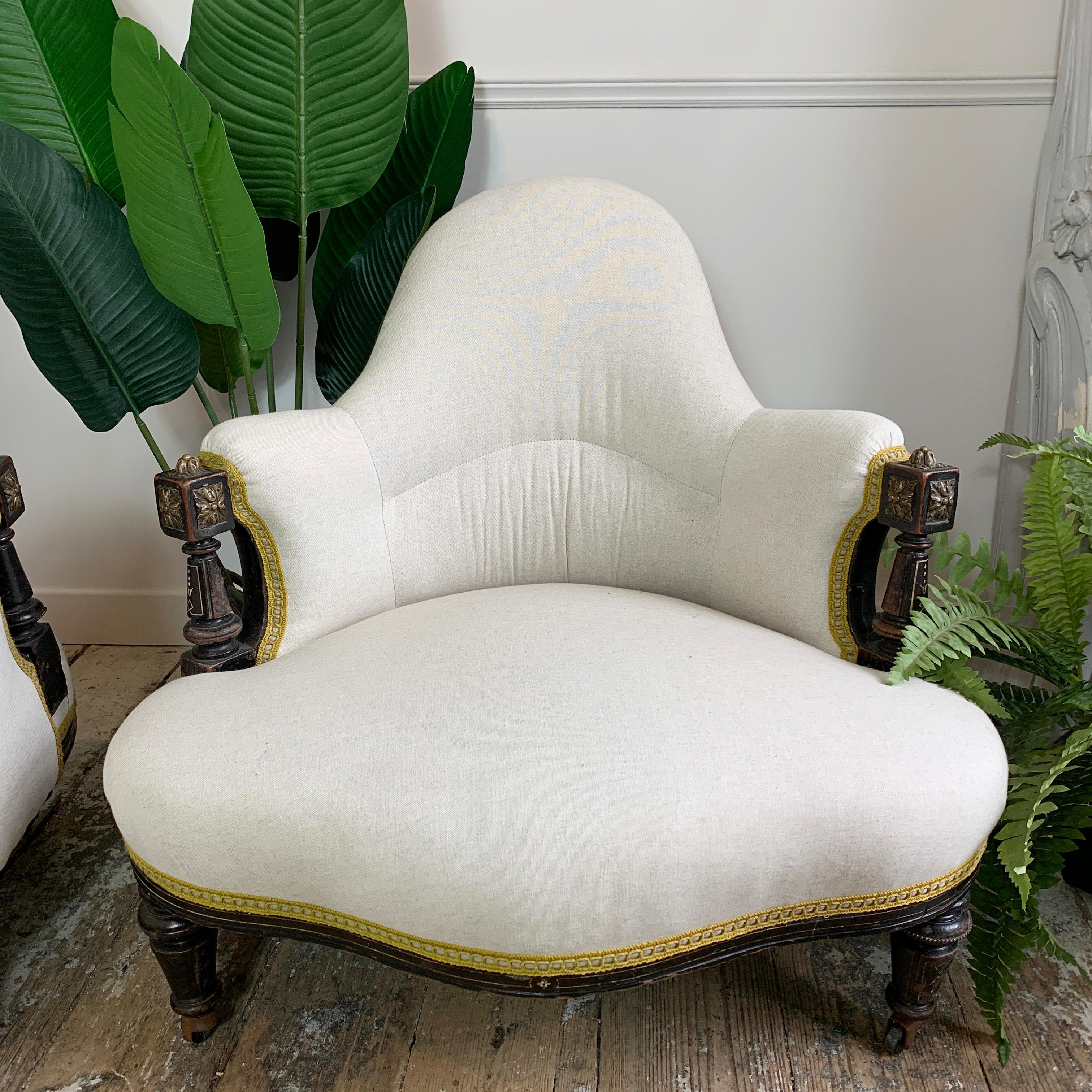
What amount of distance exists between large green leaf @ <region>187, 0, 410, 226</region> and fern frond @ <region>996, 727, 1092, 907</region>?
1184mm

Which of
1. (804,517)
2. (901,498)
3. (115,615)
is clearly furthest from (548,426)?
(115,615)

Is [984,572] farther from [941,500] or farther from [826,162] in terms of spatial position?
[826,162]

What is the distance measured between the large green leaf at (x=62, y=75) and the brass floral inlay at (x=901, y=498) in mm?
1208

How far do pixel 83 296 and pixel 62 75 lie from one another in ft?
1.18

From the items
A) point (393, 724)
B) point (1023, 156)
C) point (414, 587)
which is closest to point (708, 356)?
point (414, 587)

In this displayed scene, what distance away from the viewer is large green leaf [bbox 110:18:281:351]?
1004 millimetres

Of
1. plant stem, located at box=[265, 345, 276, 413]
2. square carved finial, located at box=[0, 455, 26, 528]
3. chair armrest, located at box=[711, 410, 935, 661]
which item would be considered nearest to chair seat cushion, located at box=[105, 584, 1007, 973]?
chair armrest, located at box=[711, 410, 935, 661]

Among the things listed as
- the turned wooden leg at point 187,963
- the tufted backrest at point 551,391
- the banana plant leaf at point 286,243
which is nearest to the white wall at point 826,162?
the banana plant leaf at point 286,243

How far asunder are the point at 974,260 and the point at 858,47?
0.40m

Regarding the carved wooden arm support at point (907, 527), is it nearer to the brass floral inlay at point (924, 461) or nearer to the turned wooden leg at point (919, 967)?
the brass floral inlay at point (924, 461)

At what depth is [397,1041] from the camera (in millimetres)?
927

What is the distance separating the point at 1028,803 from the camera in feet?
2.74

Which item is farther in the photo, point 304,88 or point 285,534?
point 304,88

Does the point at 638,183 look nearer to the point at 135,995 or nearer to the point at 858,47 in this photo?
the point at 858,47
